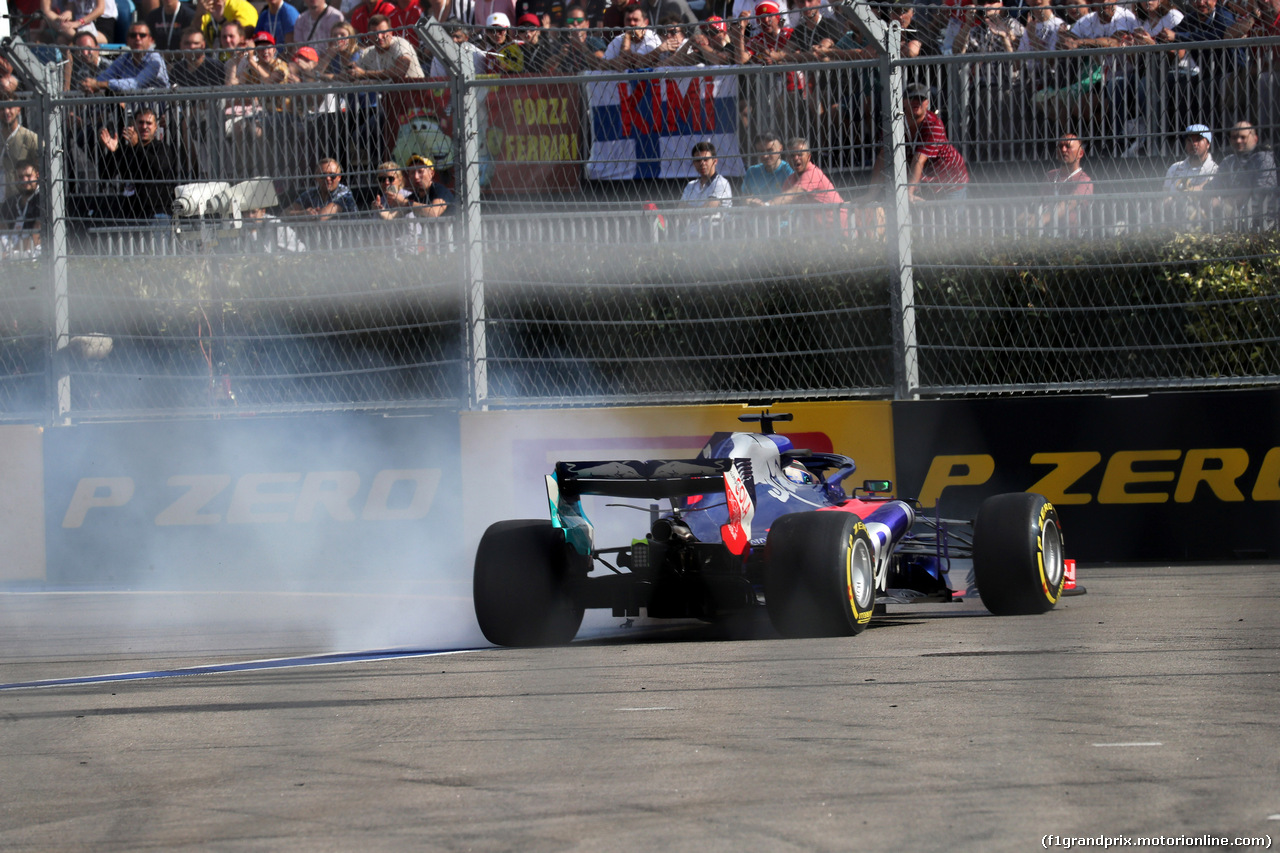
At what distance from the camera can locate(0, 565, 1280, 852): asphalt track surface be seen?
353 centimetres

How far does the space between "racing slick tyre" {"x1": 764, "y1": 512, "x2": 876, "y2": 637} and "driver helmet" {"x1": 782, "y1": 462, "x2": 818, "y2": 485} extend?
100 cm

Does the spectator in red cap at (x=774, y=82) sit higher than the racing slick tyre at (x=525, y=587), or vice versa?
the spectator in red cap at (x=774, y=82)

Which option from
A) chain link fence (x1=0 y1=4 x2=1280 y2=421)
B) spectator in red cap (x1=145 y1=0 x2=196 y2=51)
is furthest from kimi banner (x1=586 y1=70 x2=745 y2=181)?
spectator in red cap (x1=145 y1=0 x2=196 y2=51)

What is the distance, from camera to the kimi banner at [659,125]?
981 centimetres

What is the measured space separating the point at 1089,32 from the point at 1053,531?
13.4 feet

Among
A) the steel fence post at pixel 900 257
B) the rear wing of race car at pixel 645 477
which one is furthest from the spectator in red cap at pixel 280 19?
the rear wing of race car at pixel 645 477

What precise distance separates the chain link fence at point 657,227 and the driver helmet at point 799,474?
2131 millimetres

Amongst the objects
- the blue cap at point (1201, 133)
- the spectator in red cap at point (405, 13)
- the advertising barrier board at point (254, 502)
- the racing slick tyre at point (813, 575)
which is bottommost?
the advertising barrier board at point (254, 502)

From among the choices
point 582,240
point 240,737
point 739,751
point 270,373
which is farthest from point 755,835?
point 270,373

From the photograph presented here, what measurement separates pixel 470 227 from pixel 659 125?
134cm

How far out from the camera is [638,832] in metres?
3.47

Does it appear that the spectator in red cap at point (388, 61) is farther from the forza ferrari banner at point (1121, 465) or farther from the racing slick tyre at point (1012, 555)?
the racing slick tyre at point (1012, 555)

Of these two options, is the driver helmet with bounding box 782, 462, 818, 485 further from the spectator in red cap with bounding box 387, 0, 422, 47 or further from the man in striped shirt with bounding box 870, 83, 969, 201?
the spectator in red cap with bounding box 387, 0, 422, 47

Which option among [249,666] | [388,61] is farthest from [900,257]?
[249,666]
